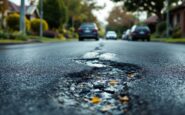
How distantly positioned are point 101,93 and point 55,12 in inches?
1855

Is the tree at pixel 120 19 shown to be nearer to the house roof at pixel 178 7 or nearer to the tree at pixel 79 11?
the tree at pixel 79 11

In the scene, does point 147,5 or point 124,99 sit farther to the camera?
point 147,5

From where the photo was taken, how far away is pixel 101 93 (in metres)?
4.82

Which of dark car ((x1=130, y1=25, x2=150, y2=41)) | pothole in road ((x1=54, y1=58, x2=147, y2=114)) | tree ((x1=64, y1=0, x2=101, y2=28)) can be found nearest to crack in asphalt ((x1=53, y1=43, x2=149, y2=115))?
pothole in road ((x1=54, y1=58, x2=147, y2=114))

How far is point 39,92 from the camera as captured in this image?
477 centimetres

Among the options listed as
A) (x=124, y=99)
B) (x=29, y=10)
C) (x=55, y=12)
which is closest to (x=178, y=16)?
(x=55, y=12)

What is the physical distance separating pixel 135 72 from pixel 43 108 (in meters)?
3.44

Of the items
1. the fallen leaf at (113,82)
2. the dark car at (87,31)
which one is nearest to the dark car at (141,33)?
the dark car at (87,31)

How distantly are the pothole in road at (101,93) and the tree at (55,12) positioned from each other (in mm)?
44641

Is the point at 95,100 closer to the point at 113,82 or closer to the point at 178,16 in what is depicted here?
the point at 113,82

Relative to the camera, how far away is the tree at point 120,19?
322 feet

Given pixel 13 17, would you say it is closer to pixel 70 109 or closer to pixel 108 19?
pixel 70 109

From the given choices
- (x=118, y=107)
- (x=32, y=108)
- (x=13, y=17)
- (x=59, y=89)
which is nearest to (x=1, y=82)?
(x=59, y=89)

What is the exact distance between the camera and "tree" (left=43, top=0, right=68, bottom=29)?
50828 mm
